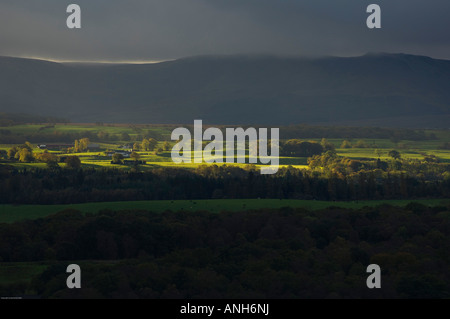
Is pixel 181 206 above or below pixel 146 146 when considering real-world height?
below

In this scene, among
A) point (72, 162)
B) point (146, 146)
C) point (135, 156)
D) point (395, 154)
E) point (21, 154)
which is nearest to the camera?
point (72, 162)

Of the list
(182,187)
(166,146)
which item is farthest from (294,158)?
(182,187)

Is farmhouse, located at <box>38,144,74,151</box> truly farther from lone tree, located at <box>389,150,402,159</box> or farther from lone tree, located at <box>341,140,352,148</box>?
lone tree, located at <box>389,150,402,159</box>

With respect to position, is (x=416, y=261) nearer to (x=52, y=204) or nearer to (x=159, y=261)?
(x=159, y=261)

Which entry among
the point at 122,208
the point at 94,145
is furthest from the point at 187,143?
the point at 122,208

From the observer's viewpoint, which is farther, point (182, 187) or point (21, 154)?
point (21, 154)

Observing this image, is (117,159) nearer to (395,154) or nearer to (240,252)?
(395,154)

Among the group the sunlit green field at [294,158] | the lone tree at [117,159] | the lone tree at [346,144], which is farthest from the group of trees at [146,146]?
the lone tree at [346,144]
